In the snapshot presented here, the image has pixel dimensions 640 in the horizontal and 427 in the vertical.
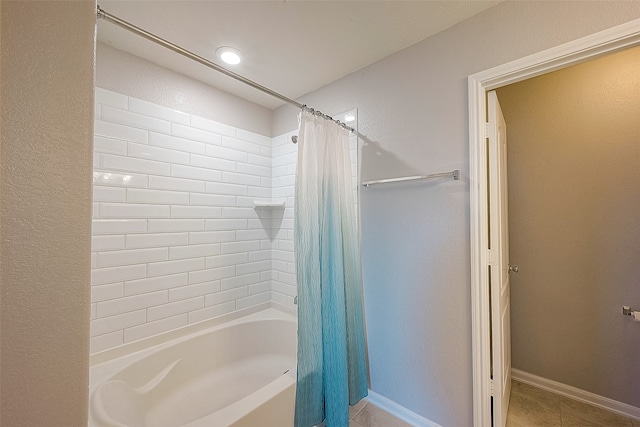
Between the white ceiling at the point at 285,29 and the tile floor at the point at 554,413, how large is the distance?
2.45 metres

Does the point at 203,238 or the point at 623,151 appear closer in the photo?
the point at 623,151

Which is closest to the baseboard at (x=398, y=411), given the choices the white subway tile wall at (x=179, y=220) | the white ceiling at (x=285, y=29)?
the white subway tile wall at (x=179, y=220)

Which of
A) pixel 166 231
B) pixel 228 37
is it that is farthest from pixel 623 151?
pixel 166 231

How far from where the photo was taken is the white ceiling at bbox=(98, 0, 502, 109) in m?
1.25

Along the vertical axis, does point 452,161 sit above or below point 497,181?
above

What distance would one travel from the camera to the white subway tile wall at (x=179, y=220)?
1.48m

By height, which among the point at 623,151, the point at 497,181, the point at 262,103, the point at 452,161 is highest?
the point at 262,103

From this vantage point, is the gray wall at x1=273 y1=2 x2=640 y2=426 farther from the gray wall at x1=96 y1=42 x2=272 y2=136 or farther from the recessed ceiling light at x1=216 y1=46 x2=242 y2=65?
the gray wall at x1=96 y1=42 x2=272 y2=136

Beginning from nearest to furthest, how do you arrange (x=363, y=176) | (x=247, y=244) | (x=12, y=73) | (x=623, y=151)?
(x=12, y=73) < (x=623, y=151) < (x=363, y=176) < (x=247, y=244)

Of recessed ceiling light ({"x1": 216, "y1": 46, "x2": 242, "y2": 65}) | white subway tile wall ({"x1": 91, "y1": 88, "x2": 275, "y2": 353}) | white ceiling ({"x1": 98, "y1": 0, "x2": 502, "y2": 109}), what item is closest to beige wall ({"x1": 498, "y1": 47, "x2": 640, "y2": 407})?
white ceiling ({"x1": 98, "y1": 0, "x2": 502, "y2": 109})

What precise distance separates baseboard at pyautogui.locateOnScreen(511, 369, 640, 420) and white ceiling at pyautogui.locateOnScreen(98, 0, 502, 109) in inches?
101

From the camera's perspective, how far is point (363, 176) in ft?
5.80

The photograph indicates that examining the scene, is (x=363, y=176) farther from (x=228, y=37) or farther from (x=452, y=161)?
(x=228, y=37)

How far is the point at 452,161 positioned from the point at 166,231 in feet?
6.03
